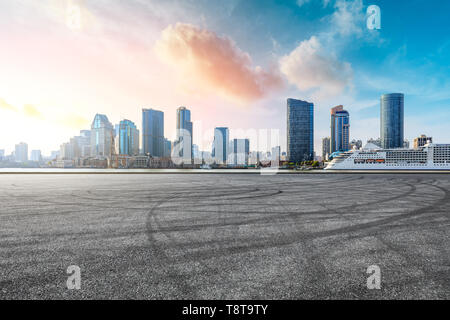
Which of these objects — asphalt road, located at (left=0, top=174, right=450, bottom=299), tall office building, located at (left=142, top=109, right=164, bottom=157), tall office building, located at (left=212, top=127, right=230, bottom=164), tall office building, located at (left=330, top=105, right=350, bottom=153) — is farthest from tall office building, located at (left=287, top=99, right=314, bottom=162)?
asphalt road, located at (left=0, top=174, right=450, bottom=299)

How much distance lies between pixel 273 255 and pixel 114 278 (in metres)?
3.03

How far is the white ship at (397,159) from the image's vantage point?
58156 mm

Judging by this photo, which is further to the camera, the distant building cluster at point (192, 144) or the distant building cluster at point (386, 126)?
the distant building cluster at point (386, 126)

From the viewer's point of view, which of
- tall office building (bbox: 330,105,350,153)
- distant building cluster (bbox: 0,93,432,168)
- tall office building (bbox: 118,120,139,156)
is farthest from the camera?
tall office building (bbox: 330,105,350,153)

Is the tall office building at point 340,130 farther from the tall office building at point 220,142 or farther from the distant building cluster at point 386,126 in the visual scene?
the tall office building at point 220,142

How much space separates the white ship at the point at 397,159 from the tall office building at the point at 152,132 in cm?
15504

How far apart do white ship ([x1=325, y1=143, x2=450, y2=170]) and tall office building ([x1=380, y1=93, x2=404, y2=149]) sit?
A: 12254cm

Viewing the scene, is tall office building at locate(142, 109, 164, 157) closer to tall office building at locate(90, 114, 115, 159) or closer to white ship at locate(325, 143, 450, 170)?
tall office building at locate(90, 114, 115, 159)

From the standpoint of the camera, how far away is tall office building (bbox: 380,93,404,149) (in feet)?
524

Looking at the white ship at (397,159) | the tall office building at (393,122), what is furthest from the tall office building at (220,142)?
the tall office building at (393,122)

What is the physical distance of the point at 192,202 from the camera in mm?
9398

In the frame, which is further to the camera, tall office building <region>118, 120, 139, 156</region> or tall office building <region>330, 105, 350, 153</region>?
tall office building <region>330, 105, 350, 153</region>
